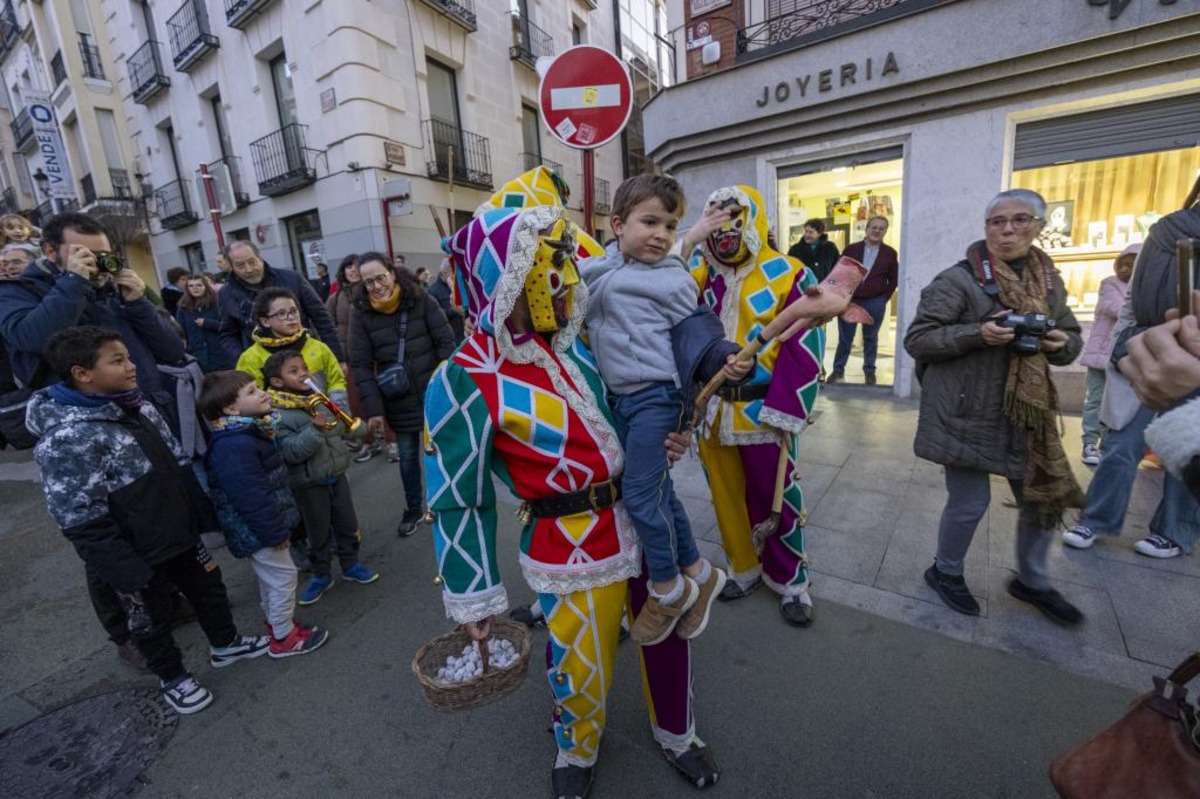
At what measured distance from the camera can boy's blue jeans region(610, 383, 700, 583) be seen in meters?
1.61

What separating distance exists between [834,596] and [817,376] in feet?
4.10

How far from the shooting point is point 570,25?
53.5 feet

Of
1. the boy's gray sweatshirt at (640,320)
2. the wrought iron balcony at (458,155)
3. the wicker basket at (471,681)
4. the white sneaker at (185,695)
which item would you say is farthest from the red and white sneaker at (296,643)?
the wrought iron balcony at (458,155)

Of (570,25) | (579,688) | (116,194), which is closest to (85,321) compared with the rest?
(579,688)

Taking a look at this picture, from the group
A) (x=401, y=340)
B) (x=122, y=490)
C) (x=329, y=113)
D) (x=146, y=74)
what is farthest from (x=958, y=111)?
(x=146, y=74)

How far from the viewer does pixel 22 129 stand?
1964 centimetres

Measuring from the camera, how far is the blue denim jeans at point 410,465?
4.17 m

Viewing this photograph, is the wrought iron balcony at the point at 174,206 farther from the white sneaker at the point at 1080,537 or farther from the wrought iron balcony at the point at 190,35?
the white sneaker at the point at 1080,537

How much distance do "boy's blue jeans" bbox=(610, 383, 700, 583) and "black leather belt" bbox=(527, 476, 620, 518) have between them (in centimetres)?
5

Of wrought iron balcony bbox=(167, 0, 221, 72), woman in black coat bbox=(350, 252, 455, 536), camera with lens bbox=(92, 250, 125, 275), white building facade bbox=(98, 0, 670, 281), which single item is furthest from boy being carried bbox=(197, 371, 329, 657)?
wrought iron balcony bbox=(167, 0, 221, 72)

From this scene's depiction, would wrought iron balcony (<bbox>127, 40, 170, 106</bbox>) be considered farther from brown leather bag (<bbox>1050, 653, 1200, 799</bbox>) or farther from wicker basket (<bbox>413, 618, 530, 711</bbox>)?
brown leather bag (<bbox>1050, 653, 1200, 799</bbox>)

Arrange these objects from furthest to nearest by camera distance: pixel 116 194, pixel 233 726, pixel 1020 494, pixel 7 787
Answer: pixel 116 194 → pixel 1020 494 → pixel 233 726 → pixel 7 787

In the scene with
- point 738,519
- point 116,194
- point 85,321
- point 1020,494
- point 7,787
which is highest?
point 116,194

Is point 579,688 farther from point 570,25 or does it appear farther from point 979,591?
point 570,25
